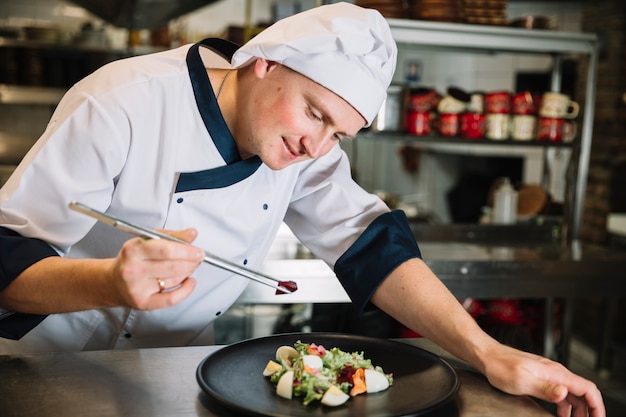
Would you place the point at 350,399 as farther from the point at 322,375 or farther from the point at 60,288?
the point at 60,288

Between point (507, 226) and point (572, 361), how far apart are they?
5.99 feet

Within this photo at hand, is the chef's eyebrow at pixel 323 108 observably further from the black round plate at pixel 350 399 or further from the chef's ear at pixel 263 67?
the black round plate at pixel 350 399

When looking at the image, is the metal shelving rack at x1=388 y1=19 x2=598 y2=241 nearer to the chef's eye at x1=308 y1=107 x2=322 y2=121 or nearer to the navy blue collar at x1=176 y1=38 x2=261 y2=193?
the navy blue collar at x1=176 y1=38 x2=261 y2=193

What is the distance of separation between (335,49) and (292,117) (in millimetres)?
145

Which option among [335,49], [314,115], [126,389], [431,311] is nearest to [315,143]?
[314,115]

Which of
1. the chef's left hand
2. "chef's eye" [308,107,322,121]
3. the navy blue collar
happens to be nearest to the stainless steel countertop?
the chef's left hand

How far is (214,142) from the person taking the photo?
1446 mm

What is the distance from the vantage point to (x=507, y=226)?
3.18m

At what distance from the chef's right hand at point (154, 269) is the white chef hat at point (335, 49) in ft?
1.37

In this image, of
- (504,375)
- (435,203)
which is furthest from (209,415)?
(435,203)

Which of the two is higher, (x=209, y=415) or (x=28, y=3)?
(x=28, y=3)

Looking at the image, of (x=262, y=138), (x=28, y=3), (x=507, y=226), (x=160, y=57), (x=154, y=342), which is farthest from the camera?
(x=28, y=3)

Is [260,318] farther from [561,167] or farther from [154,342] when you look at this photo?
[561,167]

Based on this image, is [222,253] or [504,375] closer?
[504,375]
